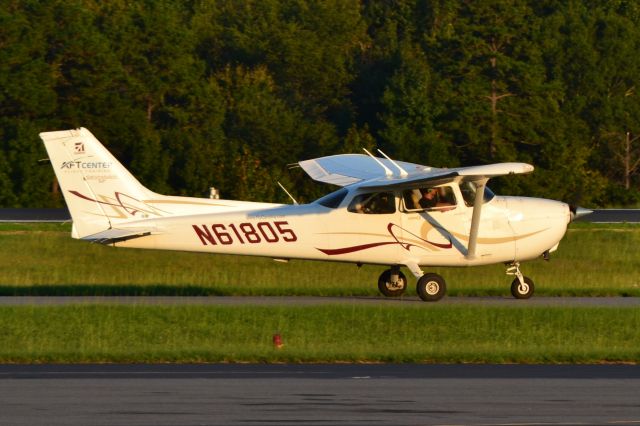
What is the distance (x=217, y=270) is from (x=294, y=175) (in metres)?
21.3

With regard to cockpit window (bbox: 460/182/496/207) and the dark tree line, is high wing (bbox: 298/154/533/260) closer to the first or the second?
cockpit window (bbox: 460/182/496/207)

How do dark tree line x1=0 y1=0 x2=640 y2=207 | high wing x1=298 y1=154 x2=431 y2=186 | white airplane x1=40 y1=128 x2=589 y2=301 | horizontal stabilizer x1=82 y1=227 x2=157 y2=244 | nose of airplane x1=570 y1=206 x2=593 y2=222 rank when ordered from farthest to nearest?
dark tree line x1=0 y1=0 x2=640 y2=207 < high wing x1=298 y1=154 x2=431 y2=186 < nose of airplane x1=570 y1=206 x2=593 y2=222 < white airplane x1=40 y1=128 x2=589 y2=301 < horizontal stabilizer x1=82 y1=227 x2=157 y2=244

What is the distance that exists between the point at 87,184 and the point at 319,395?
10195 millimetres

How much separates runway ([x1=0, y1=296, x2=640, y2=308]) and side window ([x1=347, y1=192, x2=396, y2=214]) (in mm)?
1449

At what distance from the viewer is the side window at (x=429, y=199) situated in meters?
23.0

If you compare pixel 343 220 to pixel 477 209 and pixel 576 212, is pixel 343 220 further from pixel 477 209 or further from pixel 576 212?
pixel 576 212

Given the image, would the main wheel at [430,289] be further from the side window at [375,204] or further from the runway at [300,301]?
the side window at [375,204]

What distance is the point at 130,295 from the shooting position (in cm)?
2416

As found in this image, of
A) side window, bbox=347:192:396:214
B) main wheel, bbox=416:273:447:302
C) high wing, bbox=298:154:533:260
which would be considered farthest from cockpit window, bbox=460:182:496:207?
main wheel, bbox=416:273:447:302

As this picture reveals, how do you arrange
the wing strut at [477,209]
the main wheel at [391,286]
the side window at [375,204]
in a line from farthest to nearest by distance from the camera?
1. the main wheel at [391,286]
2. the side window at [375,204]
3. the wing strut at [477,209]

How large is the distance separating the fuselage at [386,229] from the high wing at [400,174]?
0.84 ft

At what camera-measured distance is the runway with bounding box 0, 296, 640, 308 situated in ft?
73.2

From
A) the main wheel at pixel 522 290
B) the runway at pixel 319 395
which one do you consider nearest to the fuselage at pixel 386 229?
the main wheel at pixel 522 290

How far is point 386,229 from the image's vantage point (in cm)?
2306
